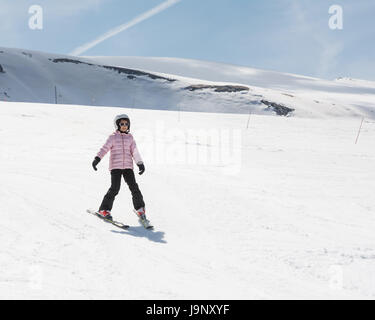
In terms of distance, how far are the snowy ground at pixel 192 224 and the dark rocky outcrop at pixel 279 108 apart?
31.8 metres

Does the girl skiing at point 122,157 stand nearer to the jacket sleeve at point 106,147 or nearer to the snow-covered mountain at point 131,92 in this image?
the jacket sleeve at point 106,147

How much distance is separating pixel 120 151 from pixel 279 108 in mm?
39566

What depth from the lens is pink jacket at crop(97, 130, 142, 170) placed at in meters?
4.96

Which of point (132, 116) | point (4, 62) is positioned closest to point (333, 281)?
point (132, 116)

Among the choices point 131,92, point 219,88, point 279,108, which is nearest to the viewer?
point 279,108

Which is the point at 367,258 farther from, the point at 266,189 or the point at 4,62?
the point at 4,62

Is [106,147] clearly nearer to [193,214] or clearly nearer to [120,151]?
[120,151]

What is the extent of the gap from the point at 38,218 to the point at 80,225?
540 millimetres

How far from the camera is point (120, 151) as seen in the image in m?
4.98

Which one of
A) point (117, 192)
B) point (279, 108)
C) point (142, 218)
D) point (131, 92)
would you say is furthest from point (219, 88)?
point (142, 218)

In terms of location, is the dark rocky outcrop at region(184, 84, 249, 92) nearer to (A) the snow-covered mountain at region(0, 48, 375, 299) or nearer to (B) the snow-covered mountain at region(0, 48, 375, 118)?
(B) the snow-covered mountain at region(0, 48, 375, 118)

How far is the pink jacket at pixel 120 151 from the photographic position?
195 inches

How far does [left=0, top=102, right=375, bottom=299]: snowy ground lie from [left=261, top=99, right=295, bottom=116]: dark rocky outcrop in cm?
3180

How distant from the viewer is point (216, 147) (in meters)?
10.1
